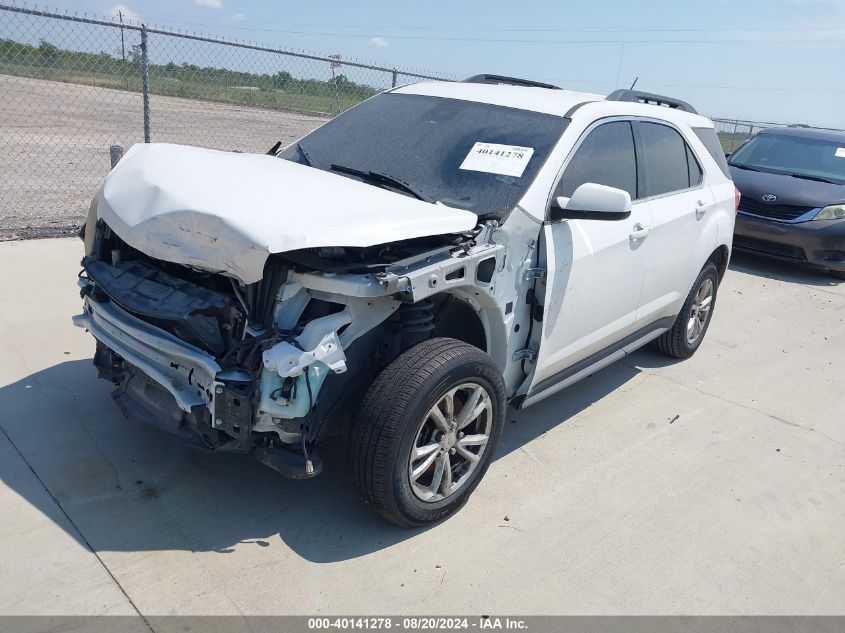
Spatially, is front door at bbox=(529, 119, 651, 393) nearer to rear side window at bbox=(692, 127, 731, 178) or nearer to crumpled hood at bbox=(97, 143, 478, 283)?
crumpled hood at bbox=(97, 143, 478, 283)

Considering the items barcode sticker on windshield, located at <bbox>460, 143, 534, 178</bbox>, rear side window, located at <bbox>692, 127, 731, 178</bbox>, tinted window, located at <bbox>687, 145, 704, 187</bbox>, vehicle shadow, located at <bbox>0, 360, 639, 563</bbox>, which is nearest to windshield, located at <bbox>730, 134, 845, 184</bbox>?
rear side window, located at <bbox>692, 127, 731, 178</bbox>

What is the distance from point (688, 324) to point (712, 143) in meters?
1.37

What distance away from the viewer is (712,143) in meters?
5.48

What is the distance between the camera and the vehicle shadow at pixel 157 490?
3.11 m

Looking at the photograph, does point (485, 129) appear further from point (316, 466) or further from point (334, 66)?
point (334, 66)

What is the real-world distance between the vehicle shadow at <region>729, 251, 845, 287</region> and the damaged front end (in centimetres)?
694

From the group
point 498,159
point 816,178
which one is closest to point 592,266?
point 498,159

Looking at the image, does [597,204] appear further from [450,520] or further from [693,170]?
[693,170]

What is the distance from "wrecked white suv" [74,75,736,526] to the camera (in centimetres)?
285

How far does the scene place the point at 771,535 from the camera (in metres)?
3.61

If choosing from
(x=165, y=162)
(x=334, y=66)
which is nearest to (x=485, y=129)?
(x=165, y=162)

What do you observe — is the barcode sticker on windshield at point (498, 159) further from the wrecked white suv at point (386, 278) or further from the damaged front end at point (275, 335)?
the damaged front end at point (275, 335)

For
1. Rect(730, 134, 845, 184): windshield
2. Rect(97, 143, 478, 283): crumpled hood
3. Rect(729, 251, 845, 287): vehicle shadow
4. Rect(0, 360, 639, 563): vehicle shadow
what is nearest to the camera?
Rect(97, 143, 478, 283): crumpled hood

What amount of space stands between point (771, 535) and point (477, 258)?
204 centimetres
